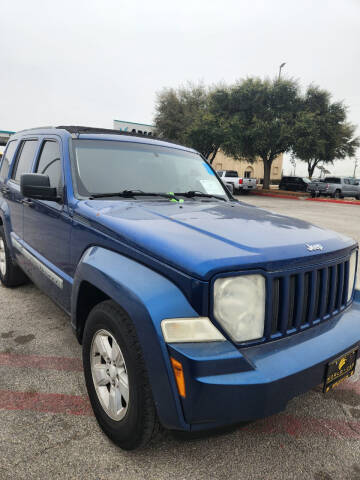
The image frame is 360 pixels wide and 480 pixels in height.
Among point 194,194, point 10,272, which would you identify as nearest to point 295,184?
point 10,272

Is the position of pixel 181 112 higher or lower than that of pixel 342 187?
higher

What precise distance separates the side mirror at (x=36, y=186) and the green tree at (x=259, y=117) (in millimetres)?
24842

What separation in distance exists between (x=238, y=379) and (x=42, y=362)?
1961 millimetres

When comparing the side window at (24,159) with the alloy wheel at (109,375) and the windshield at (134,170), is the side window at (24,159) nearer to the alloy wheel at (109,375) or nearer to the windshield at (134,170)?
the windshield at (134,170)

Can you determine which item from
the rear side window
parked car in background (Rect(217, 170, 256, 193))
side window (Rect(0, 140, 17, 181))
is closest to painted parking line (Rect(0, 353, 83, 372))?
side window (Rect(0, 140, 17, 181))

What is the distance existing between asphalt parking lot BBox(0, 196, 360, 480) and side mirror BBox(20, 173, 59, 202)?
135 cm

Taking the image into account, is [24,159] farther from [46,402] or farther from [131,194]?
[46,402]

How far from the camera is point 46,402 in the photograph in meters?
2.39

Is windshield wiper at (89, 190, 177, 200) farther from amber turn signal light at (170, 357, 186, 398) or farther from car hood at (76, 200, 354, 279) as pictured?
amber turn signal light at (170, 357, 186, 398)

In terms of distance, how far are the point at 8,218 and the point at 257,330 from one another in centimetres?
339

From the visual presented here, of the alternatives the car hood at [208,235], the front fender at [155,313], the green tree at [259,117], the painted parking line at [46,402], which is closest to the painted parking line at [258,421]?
the painted parking line at [46,402]

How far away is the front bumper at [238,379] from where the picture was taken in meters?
1.50

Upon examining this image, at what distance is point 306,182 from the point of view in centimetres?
3144

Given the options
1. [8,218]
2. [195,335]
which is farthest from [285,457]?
[8,218]
